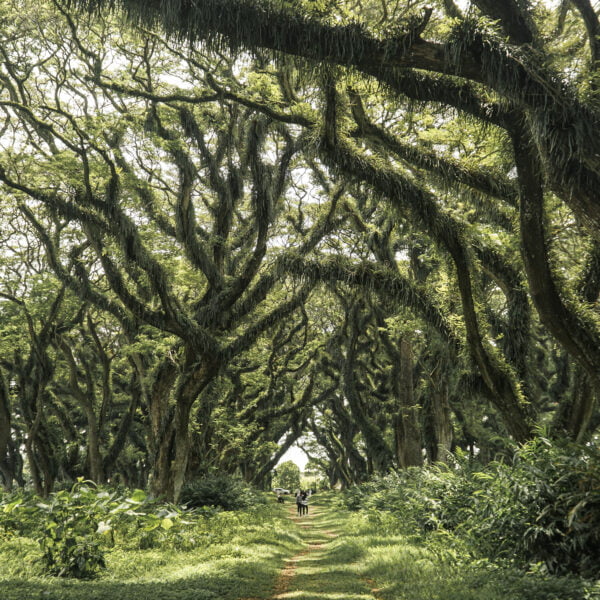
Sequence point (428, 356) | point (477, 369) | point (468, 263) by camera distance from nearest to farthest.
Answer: point (468, 263), point (477, 369), point (428, 356)

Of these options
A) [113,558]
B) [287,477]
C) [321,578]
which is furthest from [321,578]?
[287,477]

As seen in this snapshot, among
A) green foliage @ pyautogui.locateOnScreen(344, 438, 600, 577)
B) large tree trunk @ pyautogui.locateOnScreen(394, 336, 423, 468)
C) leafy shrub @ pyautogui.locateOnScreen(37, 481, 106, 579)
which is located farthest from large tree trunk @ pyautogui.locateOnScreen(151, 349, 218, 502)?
green foliage @ pyautogui.locateOnScreen(344, 438, 600, 577)

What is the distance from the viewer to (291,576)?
896 cm

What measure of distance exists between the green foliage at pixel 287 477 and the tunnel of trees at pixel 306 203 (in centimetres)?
5824

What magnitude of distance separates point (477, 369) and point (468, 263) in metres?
2.03

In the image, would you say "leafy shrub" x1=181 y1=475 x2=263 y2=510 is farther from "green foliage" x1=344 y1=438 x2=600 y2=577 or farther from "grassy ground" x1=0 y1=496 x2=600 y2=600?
"green foliage" x1=344 y1=438 x2=600 y2=577

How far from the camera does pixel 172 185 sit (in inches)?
699

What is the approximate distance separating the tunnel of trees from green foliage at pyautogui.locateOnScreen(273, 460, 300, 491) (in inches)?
2293

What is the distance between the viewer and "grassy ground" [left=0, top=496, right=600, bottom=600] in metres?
5.85

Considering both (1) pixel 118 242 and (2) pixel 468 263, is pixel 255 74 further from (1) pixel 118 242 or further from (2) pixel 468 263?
(2) pixel 468 263

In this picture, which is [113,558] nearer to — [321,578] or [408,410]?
[321,578]

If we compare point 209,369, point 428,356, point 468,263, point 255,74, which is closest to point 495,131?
point 468,263

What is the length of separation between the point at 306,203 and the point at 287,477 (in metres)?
66.2

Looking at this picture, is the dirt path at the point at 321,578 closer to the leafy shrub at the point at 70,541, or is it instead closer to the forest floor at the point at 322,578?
the forest floor at the point at 322,578
